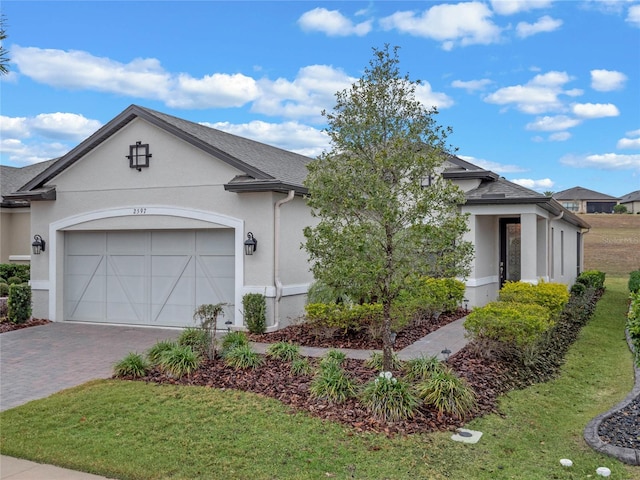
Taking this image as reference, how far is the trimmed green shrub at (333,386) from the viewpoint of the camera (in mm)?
6328

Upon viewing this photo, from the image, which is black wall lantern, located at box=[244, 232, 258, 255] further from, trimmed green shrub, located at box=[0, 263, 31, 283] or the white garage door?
trimmed green shrub, located at box=[0, 263, 31, 283]

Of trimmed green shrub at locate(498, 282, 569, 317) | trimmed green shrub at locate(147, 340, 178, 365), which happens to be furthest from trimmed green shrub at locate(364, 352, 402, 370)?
trimmed green shrub at locate(498, 282, 569, 317)

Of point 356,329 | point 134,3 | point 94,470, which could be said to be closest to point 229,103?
point 134,3

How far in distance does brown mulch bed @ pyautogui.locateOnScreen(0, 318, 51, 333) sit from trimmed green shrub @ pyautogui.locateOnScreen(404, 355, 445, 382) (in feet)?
34.5

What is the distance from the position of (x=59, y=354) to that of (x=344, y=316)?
5.73m

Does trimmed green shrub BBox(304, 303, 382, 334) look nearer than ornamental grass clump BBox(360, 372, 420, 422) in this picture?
No

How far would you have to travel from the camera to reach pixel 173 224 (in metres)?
12.3

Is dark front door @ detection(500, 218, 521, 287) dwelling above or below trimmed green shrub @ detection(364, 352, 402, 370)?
above

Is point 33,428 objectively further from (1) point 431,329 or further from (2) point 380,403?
(1) point 431,329

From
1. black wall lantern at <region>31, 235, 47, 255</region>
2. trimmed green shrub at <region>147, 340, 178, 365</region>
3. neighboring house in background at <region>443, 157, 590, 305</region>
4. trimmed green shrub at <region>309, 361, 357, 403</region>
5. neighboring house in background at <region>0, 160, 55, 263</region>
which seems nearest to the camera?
trimmed green shrub at <region>309, 361, 357, 403</region>

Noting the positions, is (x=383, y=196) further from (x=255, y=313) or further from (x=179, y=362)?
(x=255, y=313)

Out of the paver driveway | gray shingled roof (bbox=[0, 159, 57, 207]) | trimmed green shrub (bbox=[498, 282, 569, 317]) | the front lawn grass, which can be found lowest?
the paver driveway

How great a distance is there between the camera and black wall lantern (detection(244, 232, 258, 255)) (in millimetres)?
11352

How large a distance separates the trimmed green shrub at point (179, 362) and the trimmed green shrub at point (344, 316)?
301 centimetres
